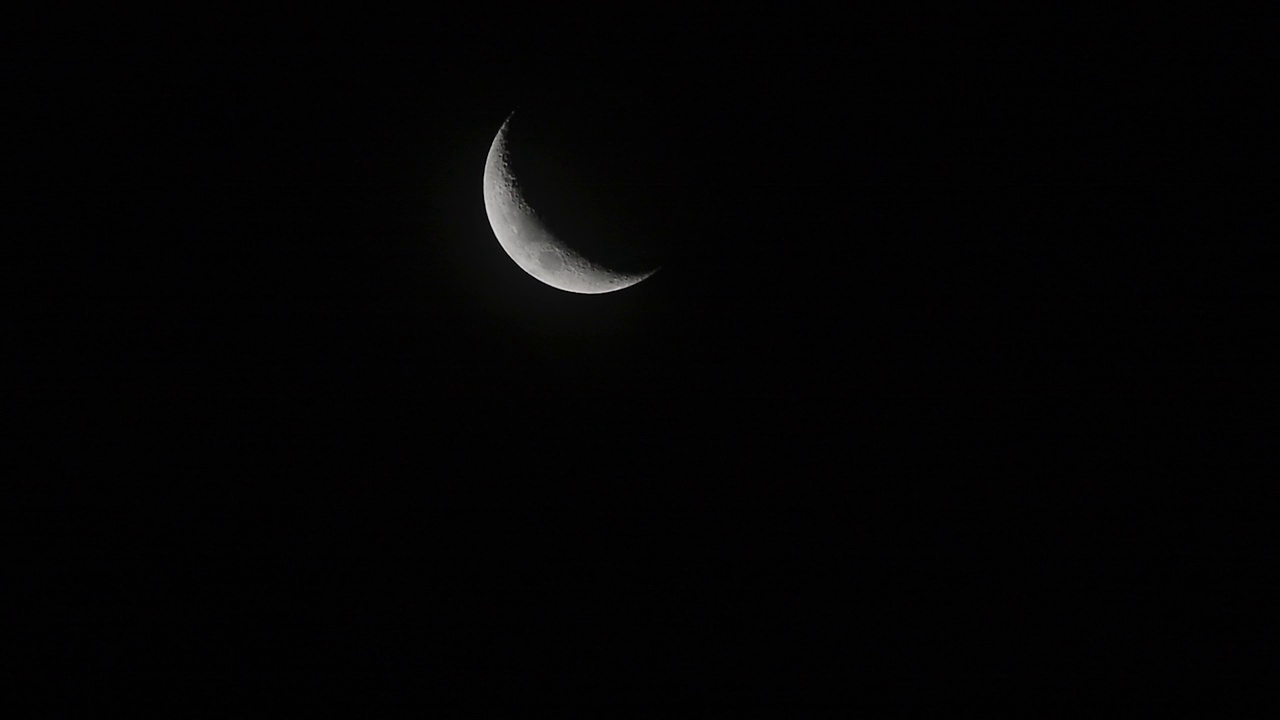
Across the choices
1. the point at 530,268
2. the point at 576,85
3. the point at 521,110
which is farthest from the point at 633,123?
the point at 530,268

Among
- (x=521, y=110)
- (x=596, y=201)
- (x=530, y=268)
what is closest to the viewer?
(x=596, y=201)

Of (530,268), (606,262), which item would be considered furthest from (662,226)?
(530,268)

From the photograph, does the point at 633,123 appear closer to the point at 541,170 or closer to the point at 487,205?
the point at 541,170

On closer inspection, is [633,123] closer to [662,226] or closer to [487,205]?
[662,226]

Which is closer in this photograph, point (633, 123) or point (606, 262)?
point (633, 123)

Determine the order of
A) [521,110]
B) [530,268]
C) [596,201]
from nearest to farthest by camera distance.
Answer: [596,201], [521,110], [530,268]

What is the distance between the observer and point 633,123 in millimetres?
2344

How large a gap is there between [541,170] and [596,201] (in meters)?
0.24

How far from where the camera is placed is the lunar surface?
97.7 inches

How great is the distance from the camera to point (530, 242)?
8.48 feet

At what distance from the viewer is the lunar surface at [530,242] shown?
2.48m

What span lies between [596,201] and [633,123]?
12.7 inches

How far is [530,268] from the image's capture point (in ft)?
9.11

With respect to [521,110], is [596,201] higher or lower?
lower
